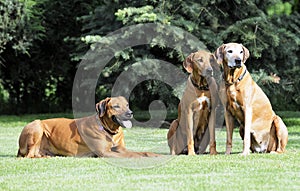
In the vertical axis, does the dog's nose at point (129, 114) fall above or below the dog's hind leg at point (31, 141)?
above

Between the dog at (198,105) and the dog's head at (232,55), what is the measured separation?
222 millimetres

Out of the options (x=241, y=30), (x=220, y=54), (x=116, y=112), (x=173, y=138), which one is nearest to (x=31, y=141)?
(x=116, y=112)

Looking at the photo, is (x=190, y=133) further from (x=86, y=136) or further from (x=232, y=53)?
(x=86, y=136)

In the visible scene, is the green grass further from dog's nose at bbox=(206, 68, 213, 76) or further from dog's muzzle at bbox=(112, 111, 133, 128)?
dog's nose at bbox=(206, 68, 213, 76)

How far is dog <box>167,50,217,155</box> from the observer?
28.9 feet

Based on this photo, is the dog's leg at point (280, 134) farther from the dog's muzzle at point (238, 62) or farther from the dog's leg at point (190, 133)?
the dog's leg at point (190, 133)

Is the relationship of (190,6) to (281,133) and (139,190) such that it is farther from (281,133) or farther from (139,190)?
(139,190)

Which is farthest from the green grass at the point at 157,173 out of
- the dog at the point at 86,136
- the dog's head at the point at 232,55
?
the dog's head at the point at 232,55

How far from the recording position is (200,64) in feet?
29.1

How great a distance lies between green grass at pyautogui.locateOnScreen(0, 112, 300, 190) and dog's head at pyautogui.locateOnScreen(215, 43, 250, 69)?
121 centimetres

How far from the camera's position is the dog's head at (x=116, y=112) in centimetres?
870

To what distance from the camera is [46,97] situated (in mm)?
22578

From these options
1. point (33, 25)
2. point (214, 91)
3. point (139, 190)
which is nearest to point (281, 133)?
point (214, 91)

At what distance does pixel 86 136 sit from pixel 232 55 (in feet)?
7.27
